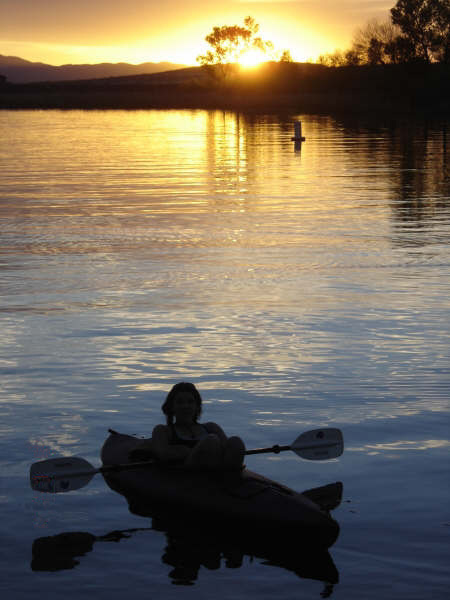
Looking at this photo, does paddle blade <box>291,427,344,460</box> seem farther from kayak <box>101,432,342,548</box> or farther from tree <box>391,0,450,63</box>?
tree <box>391,0,450,63</box>

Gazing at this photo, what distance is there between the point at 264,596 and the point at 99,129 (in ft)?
232

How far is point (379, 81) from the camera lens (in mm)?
110500

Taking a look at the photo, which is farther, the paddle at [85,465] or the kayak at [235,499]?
the paddle at [85,465]

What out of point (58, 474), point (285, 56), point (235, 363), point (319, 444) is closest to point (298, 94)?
point (285, 56)

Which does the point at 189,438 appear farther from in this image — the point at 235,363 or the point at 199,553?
the point at 235,363

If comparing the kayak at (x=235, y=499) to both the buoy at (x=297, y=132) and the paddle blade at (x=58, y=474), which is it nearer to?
the paddle blade at (x=58, y=474)

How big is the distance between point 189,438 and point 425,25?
10728 cm

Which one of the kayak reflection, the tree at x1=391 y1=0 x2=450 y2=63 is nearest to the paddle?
the kayak reflection

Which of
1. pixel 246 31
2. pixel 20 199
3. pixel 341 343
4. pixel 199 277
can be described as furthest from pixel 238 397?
pixel 246 31

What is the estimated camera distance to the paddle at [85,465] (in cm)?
746

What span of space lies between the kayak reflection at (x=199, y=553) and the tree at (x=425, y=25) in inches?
4145

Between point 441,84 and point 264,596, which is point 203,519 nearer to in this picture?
point 264,596

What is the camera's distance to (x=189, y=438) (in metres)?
7.58

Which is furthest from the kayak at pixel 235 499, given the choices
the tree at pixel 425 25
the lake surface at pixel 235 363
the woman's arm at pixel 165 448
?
the tree at pixel 425 25
